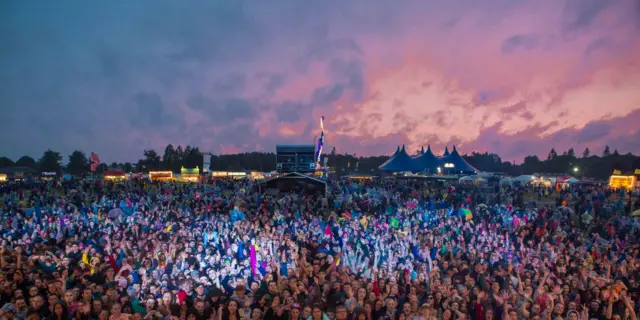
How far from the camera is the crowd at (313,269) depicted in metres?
5.38

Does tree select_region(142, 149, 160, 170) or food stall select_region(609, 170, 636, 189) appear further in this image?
tree select_region(142, 149, 160, 170)

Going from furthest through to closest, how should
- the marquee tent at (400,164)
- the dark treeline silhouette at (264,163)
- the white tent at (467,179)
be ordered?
the dark treeline silhouette at (264,163)
the marquee tent at (400,164)
the white tent at (467,179)

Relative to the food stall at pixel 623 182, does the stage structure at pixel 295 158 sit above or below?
above

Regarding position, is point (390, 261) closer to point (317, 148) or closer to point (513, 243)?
point (513, 243)

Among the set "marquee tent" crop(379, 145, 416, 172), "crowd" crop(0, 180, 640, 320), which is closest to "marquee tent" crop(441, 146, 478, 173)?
"marquee tent" crop(379, 145, 416, 172)

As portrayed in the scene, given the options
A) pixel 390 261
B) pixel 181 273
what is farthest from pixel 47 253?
pixel 390 261

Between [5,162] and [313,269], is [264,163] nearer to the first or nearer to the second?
[5,162]

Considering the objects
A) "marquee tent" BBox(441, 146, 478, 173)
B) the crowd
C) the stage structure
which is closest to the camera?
the crowd

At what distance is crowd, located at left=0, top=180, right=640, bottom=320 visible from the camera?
5.38 metres

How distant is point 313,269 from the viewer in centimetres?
757

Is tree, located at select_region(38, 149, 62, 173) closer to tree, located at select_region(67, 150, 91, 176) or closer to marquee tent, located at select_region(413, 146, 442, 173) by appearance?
tree, located at select_region(67, 150, 91, 176)

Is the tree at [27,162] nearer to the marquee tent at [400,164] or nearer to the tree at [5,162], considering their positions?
the tree at [5,162]

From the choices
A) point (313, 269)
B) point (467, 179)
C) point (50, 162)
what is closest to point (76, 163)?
point (50, 162)

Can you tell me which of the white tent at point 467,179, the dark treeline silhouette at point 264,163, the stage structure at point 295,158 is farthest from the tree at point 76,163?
the white tent at point 467,179
